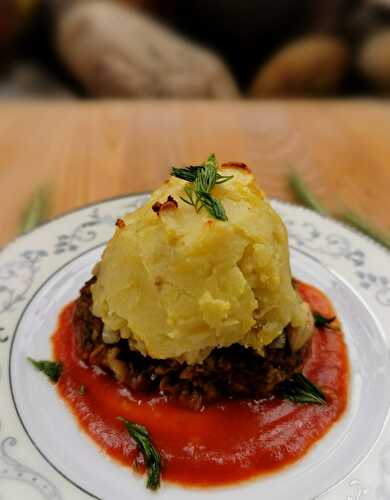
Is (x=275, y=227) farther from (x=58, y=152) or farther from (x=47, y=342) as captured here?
(x=58, y=152)

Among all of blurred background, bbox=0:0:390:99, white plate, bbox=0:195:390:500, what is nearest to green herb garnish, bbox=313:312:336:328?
white plate, bbox=0:195:390:500

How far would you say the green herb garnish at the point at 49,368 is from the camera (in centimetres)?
204

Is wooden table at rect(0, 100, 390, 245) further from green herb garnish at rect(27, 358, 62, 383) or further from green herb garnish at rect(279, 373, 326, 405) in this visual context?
green herb garnish at rect(279, 373, 326, 405)

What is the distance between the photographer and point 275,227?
6.76 ft

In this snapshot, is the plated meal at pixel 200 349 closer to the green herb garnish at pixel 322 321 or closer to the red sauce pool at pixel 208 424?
the red sauce pool at pixel 208 424

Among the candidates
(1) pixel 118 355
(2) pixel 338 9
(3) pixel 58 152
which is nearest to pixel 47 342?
(1) pixel 118 355

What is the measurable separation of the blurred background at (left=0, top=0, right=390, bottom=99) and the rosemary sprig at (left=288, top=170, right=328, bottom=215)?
2.41 m

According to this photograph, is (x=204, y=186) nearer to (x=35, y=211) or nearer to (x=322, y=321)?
(x=322, y=321)

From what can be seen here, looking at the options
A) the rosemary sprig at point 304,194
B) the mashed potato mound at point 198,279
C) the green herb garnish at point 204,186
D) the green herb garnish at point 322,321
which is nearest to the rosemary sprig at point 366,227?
the rosemary sprig at point 304,194

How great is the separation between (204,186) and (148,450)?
0.91m

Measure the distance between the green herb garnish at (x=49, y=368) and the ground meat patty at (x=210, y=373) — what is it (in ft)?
0.60

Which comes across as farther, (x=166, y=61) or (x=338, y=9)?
(x=338, y=9)

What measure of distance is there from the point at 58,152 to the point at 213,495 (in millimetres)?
2869

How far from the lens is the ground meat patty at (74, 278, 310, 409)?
2.02 m
